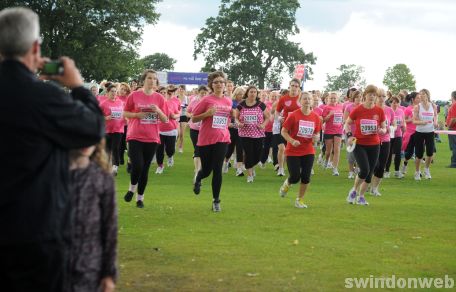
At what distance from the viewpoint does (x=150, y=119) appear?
13.8m

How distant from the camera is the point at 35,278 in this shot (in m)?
4.16

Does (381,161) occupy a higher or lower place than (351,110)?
lower

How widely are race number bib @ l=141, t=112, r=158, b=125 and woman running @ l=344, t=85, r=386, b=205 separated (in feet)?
11.0

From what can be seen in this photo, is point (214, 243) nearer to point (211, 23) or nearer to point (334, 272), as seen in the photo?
point (334, 272)

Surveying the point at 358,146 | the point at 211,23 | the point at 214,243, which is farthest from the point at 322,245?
the point at 211,23

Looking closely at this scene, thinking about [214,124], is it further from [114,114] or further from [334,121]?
[334,121]

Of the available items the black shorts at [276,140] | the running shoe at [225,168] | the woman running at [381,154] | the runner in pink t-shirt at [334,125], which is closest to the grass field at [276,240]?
the woman running at [381,154]

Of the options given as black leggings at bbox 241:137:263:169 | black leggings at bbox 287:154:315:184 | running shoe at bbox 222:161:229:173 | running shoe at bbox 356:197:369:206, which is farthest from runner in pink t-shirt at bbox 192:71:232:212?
running shoe at bbox 222:161:229:173

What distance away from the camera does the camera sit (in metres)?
4.51

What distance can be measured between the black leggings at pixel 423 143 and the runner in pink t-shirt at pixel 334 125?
228 cm

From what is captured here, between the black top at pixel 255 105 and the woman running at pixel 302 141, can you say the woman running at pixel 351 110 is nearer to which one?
the black top at pixel 255 105

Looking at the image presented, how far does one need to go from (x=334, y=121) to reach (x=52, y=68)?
1930 cm

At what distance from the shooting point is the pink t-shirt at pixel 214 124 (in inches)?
548

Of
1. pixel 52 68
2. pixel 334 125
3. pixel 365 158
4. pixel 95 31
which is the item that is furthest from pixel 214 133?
pixel 95 31
